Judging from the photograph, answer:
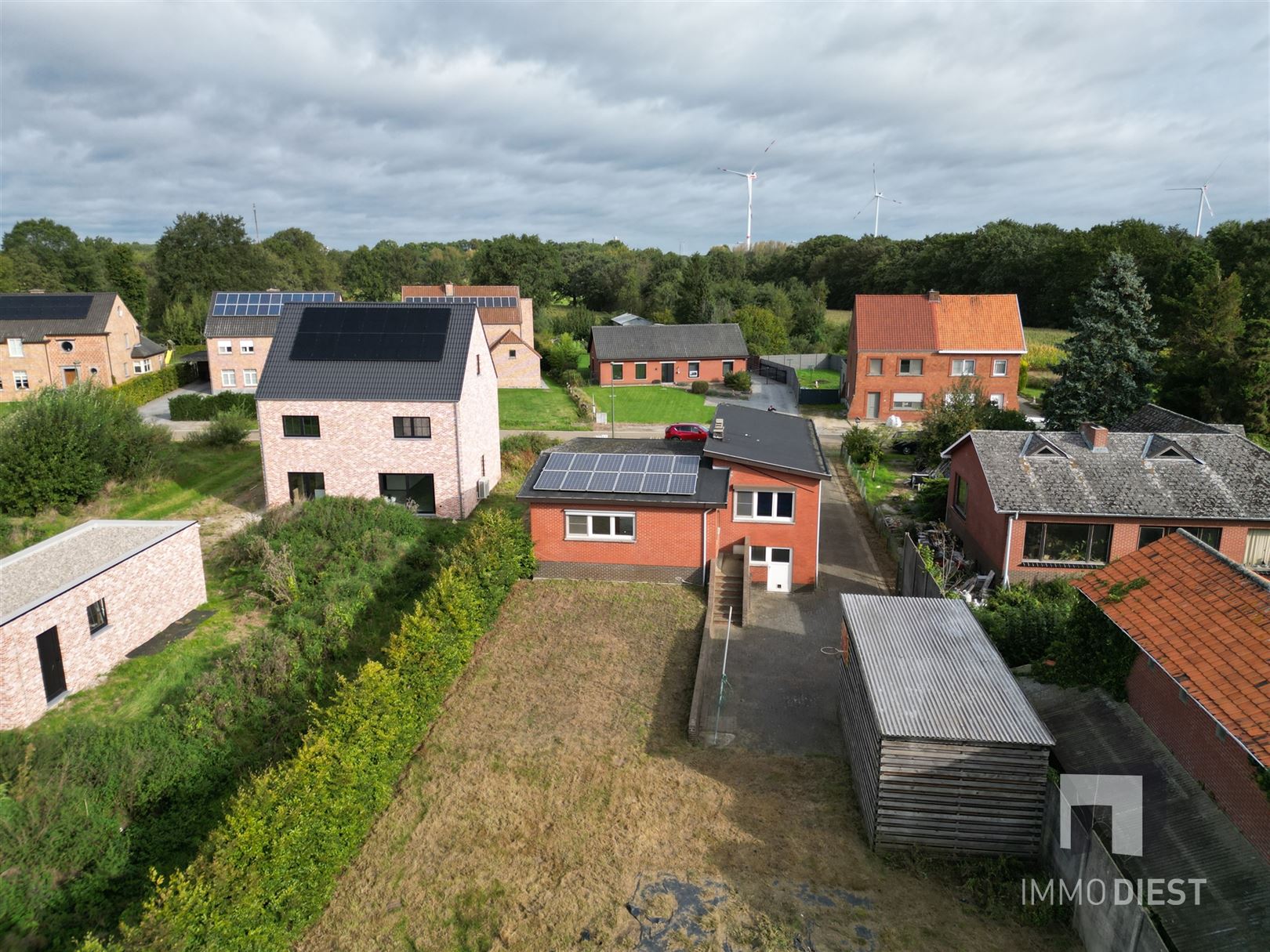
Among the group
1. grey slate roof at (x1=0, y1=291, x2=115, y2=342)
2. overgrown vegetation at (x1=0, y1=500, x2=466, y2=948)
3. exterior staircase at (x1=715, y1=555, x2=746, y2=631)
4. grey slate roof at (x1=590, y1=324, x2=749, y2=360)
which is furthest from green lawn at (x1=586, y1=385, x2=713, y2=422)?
grey slate roof at (x1=0, y1=291, x2=115, y2=342)

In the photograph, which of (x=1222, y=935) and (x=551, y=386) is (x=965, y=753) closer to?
(x=1222, y=935)

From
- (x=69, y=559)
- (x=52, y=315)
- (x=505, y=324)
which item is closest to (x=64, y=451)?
(x=69, y=559)

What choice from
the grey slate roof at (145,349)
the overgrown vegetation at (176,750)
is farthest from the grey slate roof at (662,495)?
the grey slate roof at (145,349)

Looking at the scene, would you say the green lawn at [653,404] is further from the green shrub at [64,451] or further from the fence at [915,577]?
the fence at [915,577]

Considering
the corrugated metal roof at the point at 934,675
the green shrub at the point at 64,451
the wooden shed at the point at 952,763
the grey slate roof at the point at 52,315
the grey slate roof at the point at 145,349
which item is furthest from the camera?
the grey slate roof at the point at 145,349

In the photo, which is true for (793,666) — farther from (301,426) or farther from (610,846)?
(301,426)

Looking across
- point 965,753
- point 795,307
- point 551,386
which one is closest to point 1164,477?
point 965,753
